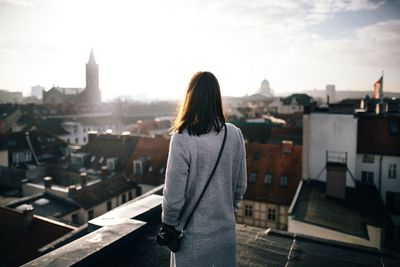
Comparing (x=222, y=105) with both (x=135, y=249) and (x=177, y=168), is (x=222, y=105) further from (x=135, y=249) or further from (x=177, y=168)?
(x=135, y=249)

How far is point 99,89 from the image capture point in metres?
114

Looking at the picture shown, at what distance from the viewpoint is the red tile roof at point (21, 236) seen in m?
11.5

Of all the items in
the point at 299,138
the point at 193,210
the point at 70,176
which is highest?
the point at 193,210

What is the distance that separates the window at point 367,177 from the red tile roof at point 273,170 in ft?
12.4

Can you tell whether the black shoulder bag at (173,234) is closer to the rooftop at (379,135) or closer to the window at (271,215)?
the window at (271,215)

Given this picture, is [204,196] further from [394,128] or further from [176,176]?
[394,128]

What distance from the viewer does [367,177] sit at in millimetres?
19953

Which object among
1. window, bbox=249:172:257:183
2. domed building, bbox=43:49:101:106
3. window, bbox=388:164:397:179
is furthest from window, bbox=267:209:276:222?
domed building, bbox=43:49:101:106

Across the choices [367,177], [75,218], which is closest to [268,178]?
[367,177]

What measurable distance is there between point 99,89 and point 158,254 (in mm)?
116841

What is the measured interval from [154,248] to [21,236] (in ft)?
34.5

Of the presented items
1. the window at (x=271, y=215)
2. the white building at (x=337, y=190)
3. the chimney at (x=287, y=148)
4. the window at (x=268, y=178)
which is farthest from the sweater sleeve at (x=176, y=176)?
the chimney at (x=287, y=148)

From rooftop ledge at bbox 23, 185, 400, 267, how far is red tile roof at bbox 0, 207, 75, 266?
8.43 m

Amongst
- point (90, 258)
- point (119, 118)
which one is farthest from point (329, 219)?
point (119, 118)
